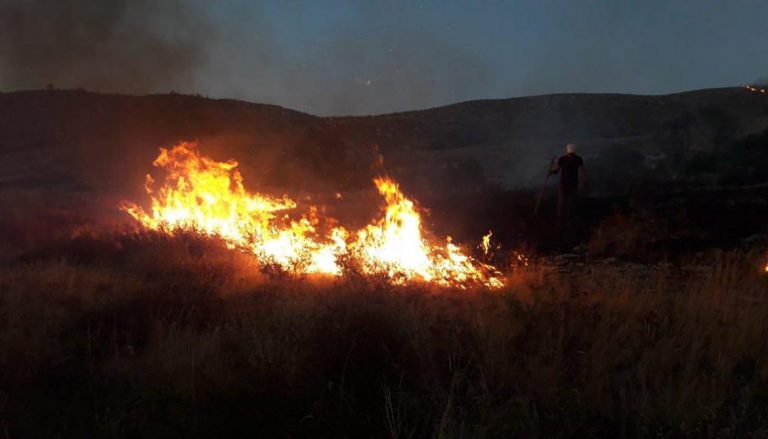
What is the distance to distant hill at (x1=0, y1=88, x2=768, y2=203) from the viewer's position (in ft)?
91.2

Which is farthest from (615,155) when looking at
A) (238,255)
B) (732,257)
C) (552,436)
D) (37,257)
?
(552,436)

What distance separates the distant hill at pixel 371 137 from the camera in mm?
27812

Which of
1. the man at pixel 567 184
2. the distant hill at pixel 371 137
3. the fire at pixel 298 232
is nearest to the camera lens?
the fire at pixel 298 232

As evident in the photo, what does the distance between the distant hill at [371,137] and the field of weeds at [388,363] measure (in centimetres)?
1518

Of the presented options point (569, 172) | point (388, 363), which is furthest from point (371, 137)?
point (388, 363)

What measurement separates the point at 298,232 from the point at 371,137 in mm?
47090

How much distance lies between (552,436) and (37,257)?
28.3ft

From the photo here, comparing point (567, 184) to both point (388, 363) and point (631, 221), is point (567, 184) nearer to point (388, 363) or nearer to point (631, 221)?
point (631, 221)

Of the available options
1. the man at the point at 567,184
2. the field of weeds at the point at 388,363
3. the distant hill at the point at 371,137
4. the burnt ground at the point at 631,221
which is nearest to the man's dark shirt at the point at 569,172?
the man at the point at 567,184

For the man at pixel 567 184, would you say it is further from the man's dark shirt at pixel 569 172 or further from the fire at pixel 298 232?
the fire at pixel 298 232

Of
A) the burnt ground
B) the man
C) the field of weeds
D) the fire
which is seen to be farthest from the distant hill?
the field of weeds

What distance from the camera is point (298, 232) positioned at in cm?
941

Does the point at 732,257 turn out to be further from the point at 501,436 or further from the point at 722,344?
the point at 501,436

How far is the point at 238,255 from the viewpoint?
9.11m
